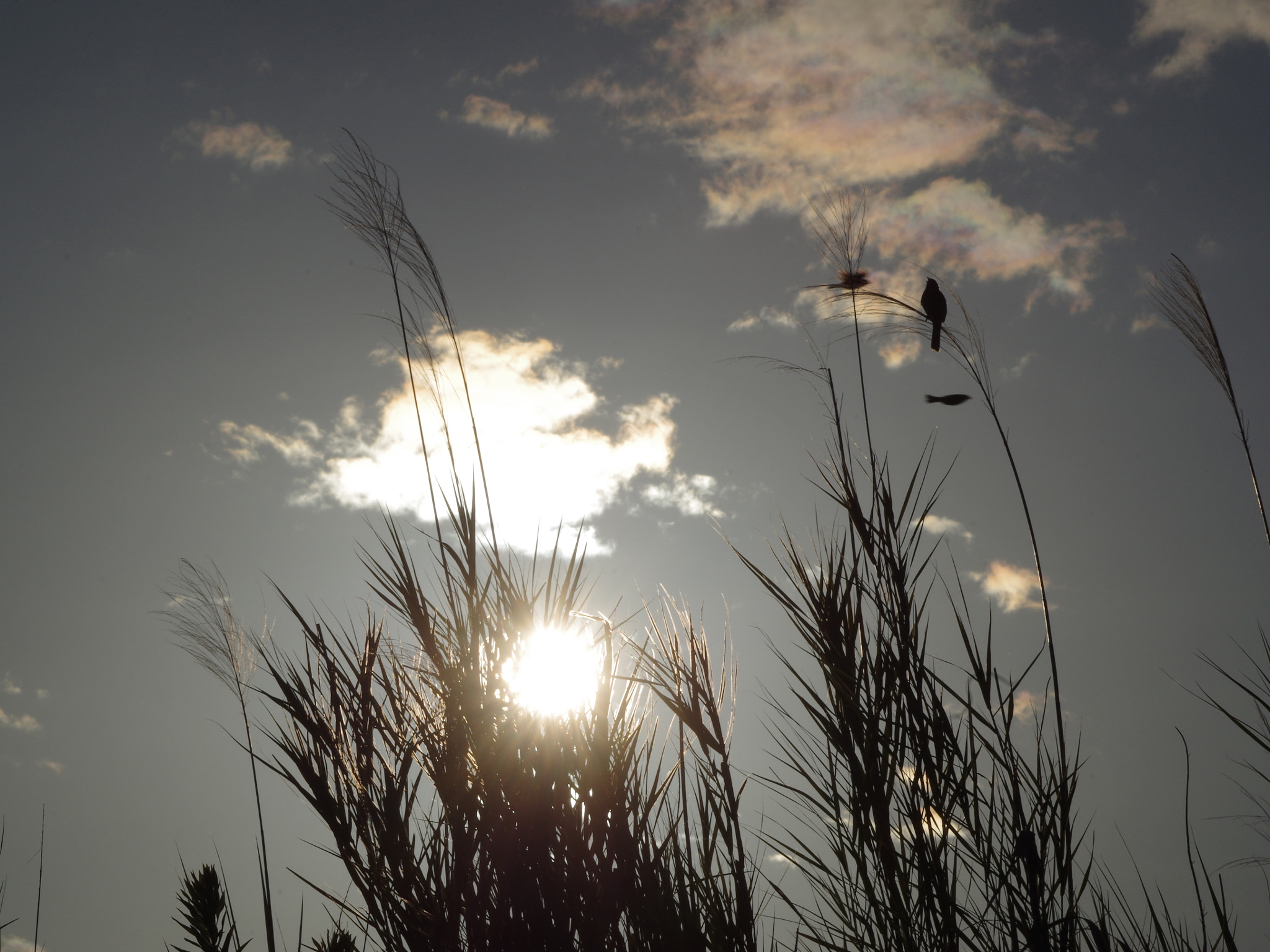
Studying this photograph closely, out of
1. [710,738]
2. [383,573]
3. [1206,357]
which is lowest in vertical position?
[710,738]

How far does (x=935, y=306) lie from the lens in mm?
1681

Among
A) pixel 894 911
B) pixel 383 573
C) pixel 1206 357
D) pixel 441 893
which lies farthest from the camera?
pixel 1206 357

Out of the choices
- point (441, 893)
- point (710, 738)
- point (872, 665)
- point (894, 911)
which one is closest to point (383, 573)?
point (441, 893)

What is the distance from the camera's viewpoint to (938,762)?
4.34 ft

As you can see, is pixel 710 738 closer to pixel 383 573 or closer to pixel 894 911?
pixel 894 911

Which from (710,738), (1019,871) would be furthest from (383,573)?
(1019,871)

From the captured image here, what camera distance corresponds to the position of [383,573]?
1.32 meters

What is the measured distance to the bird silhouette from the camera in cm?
168

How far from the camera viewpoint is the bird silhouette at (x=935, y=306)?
5.51 feet

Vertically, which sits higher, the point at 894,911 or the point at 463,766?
the point at 463,766

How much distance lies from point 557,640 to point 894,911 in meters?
0.71

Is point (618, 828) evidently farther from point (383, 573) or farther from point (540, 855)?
point (383, 573)

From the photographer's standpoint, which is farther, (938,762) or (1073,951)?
(938,762)

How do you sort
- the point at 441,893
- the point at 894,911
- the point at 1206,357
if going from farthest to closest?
1. the point at 1206,357
2. the point at 894,911
3. the point at 441,893
